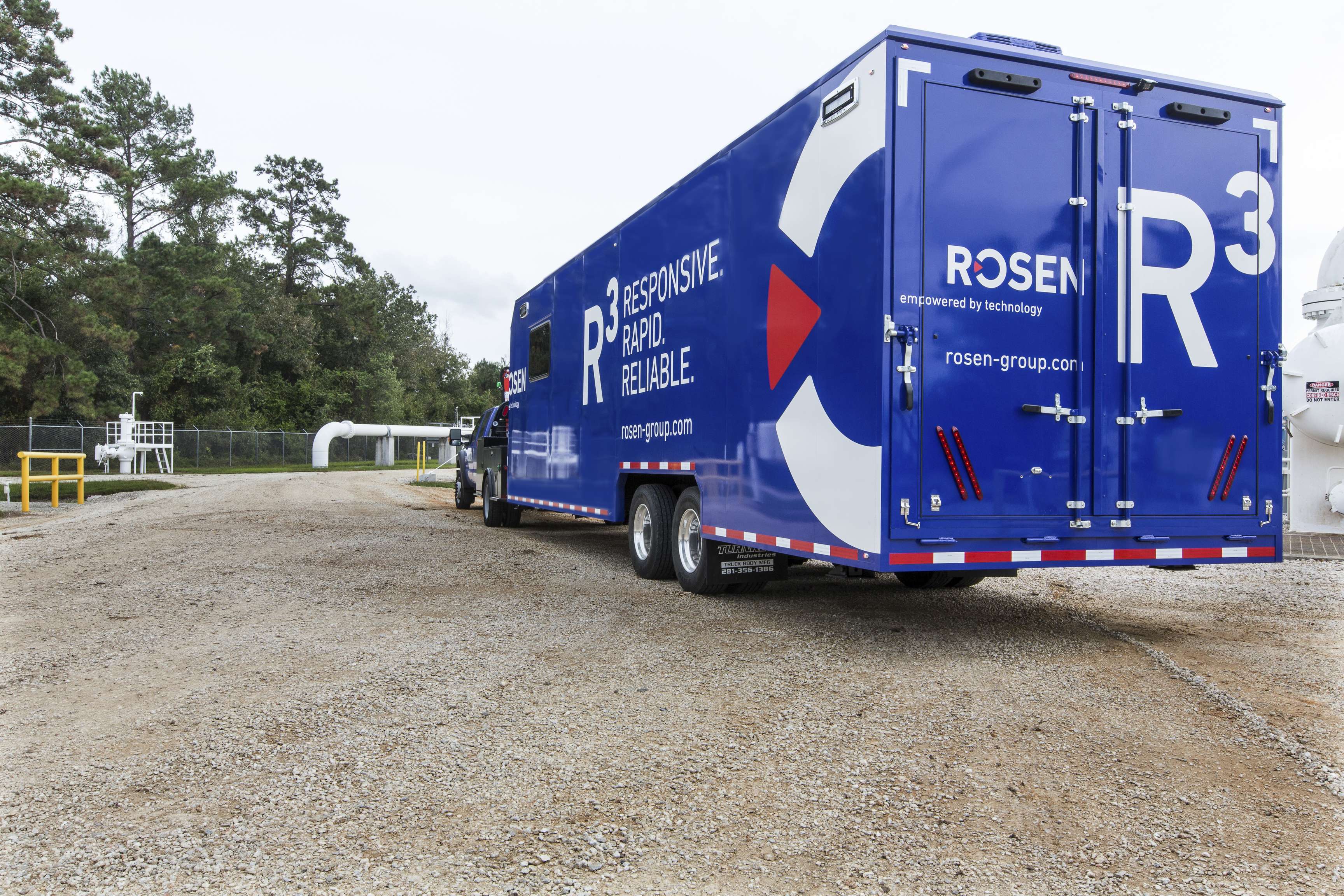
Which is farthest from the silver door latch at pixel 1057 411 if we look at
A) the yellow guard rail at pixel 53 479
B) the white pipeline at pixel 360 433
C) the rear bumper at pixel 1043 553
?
the white pipeline at pixel 360 433

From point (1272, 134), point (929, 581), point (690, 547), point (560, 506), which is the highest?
point (1272, 134)

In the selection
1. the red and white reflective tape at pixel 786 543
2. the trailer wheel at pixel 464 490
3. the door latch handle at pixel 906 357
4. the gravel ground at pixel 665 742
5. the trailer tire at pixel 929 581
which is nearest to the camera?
the gravel ground at pixel 665 742

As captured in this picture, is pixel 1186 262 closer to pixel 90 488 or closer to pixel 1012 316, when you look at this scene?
pixel 1012 316

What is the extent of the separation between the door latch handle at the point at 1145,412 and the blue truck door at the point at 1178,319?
0.01 m

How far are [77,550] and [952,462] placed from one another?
10.4 meters

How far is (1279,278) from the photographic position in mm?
6164

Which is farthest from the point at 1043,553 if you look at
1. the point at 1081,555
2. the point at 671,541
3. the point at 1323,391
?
the point at 1323,391

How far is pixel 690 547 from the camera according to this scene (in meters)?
8.23

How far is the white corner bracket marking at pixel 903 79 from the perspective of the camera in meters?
5.36

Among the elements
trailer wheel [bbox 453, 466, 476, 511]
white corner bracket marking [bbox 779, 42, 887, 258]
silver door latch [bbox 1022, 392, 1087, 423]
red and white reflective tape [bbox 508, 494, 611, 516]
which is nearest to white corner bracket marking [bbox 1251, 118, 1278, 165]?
silver door latch [bbox 1022, 392, 1087, 423]

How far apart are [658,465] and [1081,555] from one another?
399cm

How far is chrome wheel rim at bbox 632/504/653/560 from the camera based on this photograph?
881 centimetres

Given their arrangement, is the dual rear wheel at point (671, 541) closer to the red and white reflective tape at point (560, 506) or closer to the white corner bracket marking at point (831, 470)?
the red and white reflective tape at point (560, 506)

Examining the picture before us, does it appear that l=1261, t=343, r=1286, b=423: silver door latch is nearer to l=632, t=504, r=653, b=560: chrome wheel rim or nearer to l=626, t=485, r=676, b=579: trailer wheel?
l=626, t=485, r=676, b=579: trailer wheel
